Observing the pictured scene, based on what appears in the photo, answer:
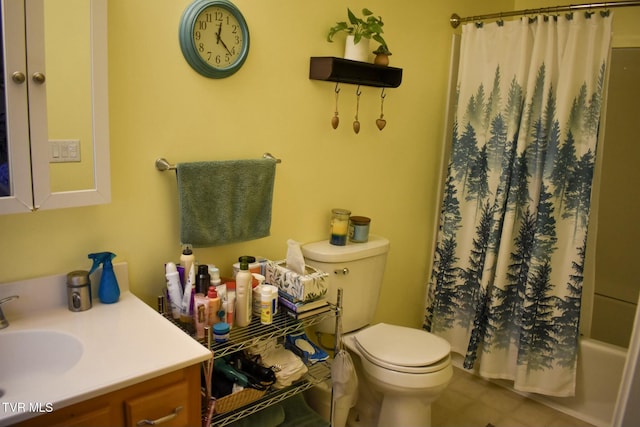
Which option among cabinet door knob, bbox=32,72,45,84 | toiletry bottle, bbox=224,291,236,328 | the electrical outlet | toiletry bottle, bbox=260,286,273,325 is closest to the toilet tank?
toiletry bottle, bbox=260,286,273,325

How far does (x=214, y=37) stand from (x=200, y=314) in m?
0.96

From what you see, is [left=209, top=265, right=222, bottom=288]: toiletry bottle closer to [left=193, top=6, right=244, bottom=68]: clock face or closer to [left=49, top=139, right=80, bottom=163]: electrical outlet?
[left=49, top=139, right=80, bottom=163]: electrical outlet

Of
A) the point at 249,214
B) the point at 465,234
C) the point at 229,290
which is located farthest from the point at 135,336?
the point at 465,234

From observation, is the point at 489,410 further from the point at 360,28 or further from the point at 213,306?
the point at 360,28

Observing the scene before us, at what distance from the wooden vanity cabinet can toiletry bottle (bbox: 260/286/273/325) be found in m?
0.41

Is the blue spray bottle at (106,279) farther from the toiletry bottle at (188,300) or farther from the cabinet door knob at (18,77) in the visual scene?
the cabinet door knob at (18,77)

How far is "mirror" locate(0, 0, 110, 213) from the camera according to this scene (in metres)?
1.34

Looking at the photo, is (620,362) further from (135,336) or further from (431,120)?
(135,336)

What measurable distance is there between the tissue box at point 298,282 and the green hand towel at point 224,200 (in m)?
0.16

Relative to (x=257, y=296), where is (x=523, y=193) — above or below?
above

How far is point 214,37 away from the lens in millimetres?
1776

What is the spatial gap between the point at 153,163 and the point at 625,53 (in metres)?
2.71

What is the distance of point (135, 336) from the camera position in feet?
4.68

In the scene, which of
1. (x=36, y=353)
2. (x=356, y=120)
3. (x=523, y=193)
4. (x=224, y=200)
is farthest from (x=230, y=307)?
(x=523, y=193)
